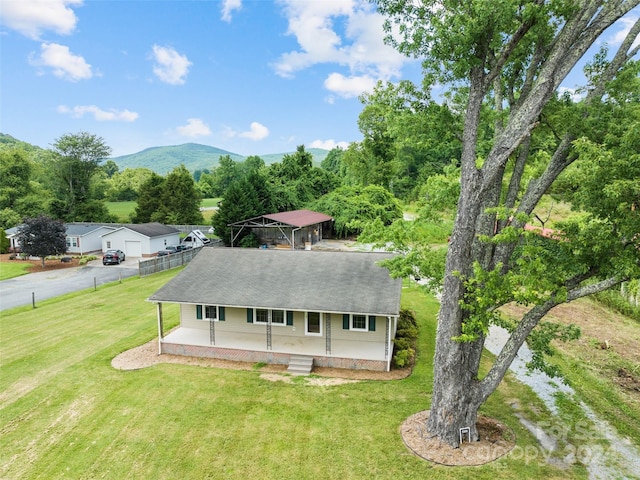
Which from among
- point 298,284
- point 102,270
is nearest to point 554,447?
point 298,284

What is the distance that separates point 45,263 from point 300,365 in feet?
102

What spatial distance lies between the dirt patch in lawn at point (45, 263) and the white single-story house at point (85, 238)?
75.2 inches

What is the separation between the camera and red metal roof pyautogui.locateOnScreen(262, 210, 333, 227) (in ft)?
118

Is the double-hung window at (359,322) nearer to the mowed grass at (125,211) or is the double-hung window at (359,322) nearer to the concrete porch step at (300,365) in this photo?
the concrete porch step at (300,365)

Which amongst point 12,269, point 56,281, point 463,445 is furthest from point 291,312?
point 12,269

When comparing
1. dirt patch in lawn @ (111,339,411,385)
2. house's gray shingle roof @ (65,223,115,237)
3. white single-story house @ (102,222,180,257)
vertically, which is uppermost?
house's gray shingle roof @ (65,223,115,237)

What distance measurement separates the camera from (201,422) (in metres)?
11.6

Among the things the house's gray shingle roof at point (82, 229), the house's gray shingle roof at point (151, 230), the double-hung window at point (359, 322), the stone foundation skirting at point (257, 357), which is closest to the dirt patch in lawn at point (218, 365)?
the stone foundation skirting at point (257, 357)

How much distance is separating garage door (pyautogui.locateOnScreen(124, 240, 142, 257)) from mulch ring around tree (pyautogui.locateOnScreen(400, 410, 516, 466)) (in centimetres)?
3292

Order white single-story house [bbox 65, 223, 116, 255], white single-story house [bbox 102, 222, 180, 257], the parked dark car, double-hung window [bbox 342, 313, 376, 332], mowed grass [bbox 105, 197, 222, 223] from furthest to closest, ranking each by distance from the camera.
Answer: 1. mowed grass [bbox 105, 197, 222, 223]
2. white single-story house [bbox 65, 223, 116, 255]
3. white single-story house [bbox 102, 222, 180, 257]
4. the parked dark car
5. double-hung window [bbox 342, 313, 376, 332]

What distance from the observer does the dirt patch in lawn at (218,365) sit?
1455 cm

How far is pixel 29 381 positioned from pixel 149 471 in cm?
775

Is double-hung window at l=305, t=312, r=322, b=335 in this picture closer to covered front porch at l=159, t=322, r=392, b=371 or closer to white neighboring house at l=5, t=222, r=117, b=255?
covered front porch at l=159, t=322, r=392, b=371

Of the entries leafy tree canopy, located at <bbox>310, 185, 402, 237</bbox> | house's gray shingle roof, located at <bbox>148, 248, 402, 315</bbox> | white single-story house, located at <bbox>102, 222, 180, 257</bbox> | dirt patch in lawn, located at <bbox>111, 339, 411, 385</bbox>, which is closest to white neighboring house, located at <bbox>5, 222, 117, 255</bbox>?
white single-story house, located at <bbox>102, 222, 180, 257</bbox>
